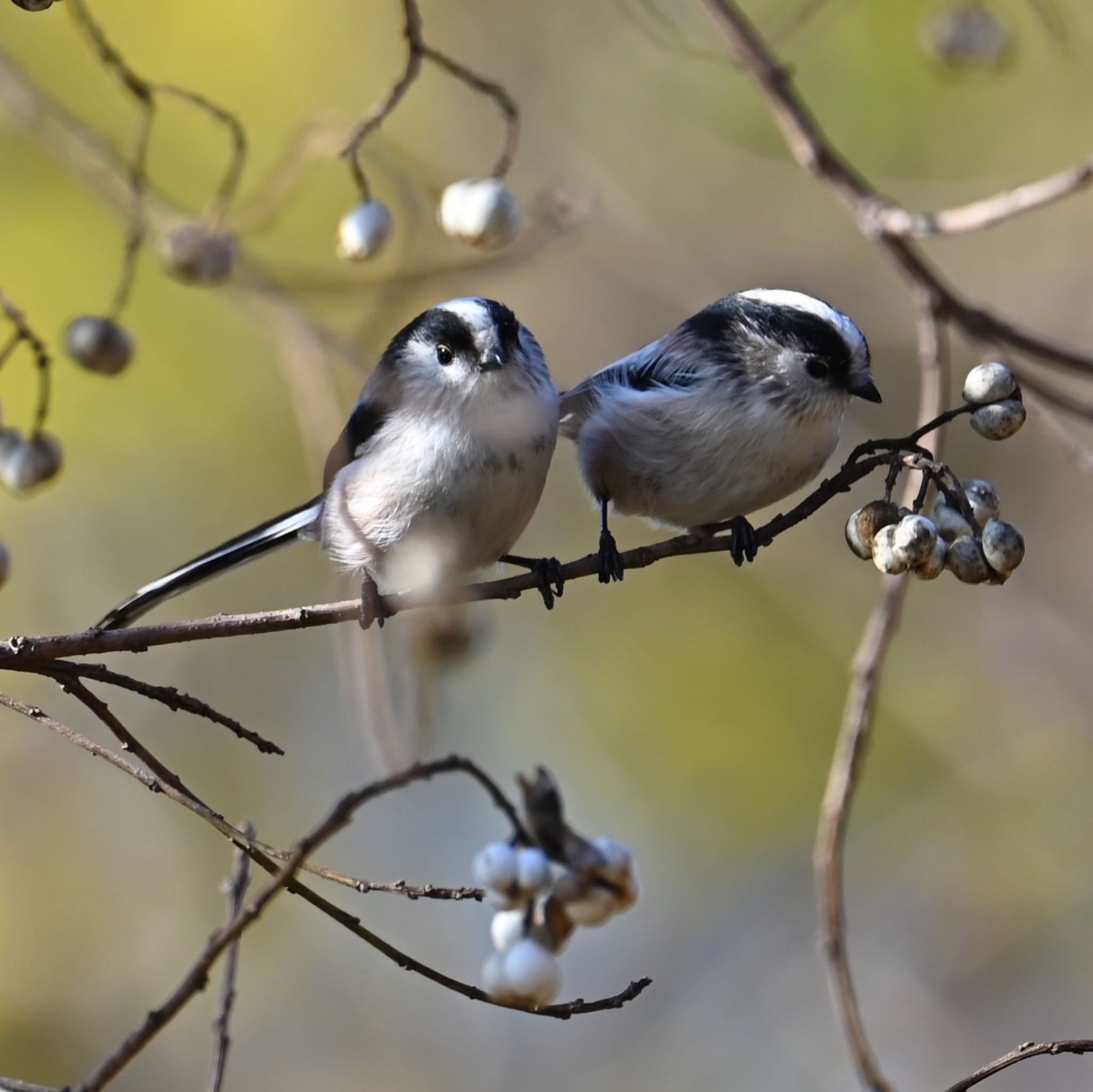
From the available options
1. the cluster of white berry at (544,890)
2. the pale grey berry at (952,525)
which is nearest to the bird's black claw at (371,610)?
the cluster of white berry at (544,890)

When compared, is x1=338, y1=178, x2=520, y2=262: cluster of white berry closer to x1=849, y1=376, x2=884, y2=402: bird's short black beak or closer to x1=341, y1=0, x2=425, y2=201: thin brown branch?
x1=341, y1=0, x2=425, y2=201: thin brown branch

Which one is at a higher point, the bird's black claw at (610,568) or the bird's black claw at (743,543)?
the bird's black claw at (743,543)

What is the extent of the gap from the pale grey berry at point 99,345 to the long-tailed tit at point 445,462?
1.20 ft

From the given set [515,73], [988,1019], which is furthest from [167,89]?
[988,1019]

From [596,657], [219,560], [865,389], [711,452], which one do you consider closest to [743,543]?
[711,452]

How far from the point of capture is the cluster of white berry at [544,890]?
196 cm

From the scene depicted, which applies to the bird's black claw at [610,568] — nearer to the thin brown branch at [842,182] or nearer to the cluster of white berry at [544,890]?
the cluster of white berry at [544,890]

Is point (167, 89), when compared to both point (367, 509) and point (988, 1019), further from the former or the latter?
A: point (988, 1019)

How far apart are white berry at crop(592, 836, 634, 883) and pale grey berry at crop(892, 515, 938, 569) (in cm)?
74

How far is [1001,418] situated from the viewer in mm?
1540

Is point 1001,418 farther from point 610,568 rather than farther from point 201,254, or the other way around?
point 201,254

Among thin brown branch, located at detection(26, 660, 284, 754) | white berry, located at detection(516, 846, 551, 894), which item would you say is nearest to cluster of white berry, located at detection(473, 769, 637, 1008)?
white berry, located at detection(516, 846, 551, 894)

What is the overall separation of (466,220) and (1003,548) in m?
1.10

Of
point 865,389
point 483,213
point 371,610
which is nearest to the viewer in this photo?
point 371,610
